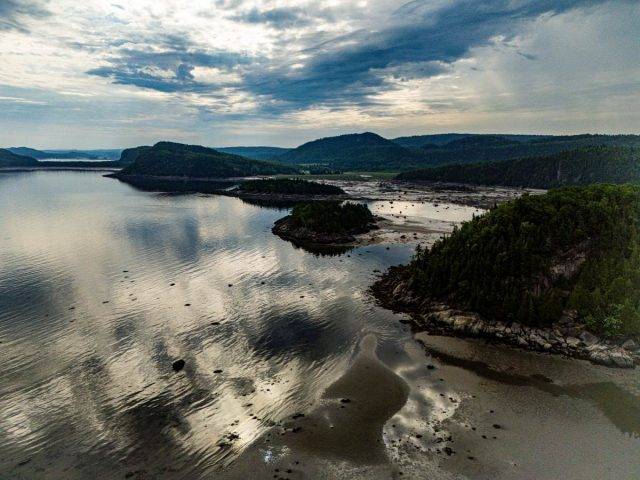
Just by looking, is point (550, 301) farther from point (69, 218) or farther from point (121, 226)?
point (69, 218)

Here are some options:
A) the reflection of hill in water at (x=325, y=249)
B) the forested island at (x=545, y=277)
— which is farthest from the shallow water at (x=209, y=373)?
the reflection of hill in water at (x=325, y=249)

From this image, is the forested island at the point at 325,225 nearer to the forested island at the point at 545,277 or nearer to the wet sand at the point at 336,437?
the forested island at the point at 545,277

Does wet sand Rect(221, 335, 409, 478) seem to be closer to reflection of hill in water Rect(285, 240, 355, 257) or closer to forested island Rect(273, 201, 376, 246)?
reflection of hill in water Rect(285, 240, 355, 257)

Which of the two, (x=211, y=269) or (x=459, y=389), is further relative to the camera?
(x=211, y=269)

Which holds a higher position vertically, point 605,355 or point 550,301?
point 550,301

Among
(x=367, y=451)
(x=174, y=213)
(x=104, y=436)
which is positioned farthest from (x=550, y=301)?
(x=174, y=213)

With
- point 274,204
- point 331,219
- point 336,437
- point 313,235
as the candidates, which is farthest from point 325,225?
point 274,204

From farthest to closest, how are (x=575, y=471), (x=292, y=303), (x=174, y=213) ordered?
(x=174, y=213) < (x=292, y=303) < (x=575, y=471)

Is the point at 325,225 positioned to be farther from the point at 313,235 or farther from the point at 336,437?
the point at 336,437
